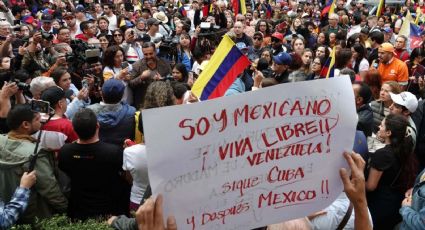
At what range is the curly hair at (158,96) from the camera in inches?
170

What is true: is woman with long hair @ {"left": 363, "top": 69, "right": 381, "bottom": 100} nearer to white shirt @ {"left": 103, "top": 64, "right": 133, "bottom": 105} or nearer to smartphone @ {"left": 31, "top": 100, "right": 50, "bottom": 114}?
white shirt @ {"left": 103, "top": 64, "right": 133, "bottom": 105}

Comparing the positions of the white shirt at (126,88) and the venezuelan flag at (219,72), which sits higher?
the venezuelan flag at (219,72)

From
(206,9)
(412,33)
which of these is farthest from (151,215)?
(206,9)

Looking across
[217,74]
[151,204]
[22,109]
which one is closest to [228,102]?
[151,204]

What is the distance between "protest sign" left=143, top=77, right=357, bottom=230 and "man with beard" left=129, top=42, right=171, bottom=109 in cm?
420

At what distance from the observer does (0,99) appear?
4.70m

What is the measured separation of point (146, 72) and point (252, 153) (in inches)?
169

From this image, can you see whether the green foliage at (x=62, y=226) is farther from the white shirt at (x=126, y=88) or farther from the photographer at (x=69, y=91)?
the white shirt at (x=126, y=88)

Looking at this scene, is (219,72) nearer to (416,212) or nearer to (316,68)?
(416,212)

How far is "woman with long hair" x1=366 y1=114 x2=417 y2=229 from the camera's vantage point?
3.84 m

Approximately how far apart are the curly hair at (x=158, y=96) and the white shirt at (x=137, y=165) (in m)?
0.71

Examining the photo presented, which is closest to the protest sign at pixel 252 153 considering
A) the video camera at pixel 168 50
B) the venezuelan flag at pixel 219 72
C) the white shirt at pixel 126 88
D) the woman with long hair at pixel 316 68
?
the venezuelan flag at pixel 219 72

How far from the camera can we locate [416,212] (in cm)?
315

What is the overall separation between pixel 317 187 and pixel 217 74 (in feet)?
8.28
